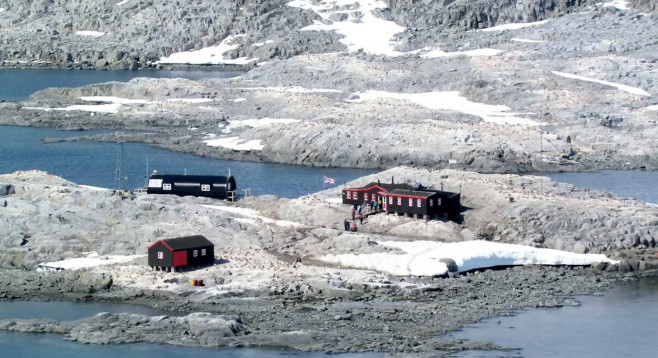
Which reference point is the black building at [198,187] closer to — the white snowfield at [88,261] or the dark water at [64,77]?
the white snowfield at [88,261]

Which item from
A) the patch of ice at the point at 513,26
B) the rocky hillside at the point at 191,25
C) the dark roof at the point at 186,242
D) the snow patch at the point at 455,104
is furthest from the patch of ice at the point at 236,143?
the patch of ice at the point at 513,26

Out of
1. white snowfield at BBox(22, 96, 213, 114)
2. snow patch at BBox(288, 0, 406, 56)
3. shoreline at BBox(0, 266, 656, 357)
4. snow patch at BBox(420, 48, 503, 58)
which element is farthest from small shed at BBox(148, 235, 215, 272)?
snow patch at BBox(288, 0, 406, 56)

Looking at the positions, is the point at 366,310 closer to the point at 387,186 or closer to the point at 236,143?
the point at 387,186

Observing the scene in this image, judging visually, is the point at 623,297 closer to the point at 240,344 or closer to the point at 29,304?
the point at 240,344

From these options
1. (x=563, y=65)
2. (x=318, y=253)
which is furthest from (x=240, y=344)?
(x=563, y=65)

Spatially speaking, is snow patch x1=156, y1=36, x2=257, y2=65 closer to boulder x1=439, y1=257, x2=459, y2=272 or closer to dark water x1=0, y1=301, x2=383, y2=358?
boulder x1=439, y1=257, x2=459, y2=272

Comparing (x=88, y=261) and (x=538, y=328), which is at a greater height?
(x=88, y=261)

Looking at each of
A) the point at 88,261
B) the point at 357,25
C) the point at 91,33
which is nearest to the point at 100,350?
the point at 88,261
